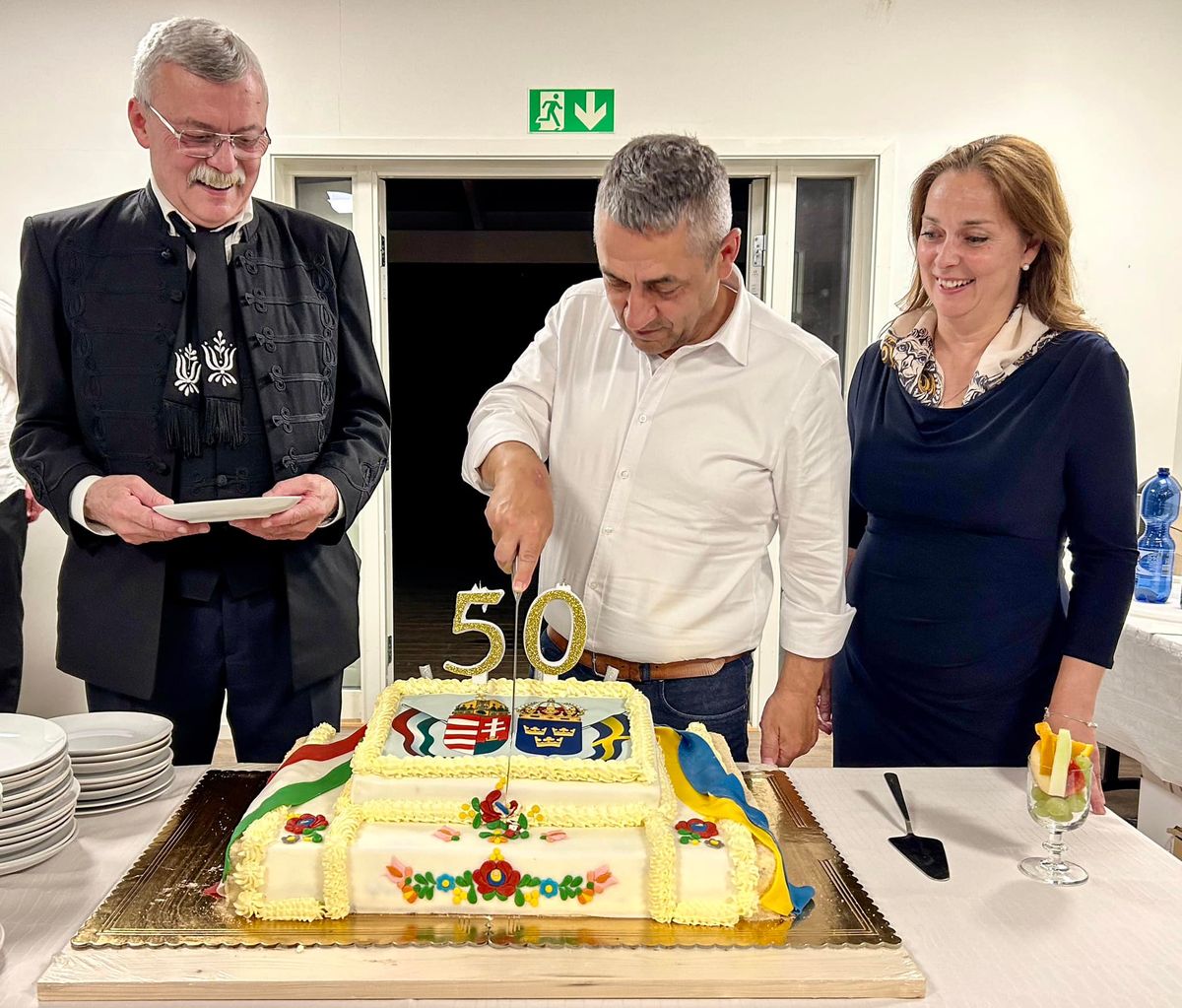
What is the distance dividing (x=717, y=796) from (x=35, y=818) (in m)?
0.84

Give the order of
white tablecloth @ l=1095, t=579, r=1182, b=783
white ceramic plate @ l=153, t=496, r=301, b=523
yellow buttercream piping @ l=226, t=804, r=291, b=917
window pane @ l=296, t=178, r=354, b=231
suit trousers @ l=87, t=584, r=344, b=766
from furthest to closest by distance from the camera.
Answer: window pane @ l=296, t=178, r=354, b=231 < white tablecloth @ l=1095, t=579, r=1182, b=783 < suit trousers @ l=87, t=584, r=344, b=766 < white ceramic plate @ l=153, t=496, r=301, b=523 < yellow buttercream piping @ l=226, t=804, r=291, b=917

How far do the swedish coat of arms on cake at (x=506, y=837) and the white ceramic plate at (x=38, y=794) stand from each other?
0.27 meters

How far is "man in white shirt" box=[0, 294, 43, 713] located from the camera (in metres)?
3.36

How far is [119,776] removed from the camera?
1.44m

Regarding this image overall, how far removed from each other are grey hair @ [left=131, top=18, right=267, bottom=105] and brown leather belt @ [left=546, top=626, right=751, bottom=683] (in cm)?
113

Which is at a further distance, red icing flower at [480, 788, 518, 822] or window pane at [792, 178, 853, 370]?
window pane at [792, 178, 853, 370]

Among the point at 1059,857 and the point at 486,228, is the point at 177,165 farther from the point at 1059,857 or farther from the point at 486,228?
the point at 486,228

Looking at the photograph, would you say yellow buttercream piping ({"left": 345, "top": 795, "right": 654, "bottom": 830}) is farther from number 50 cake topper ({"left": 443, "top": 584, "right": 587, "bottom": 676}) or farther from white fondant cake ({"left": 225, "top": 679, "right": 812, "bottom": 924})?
number 50 cake topper ({"left": 443, "top": 584, "right": 587, "bottom": 676})

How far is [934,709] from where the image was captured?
6.09 ft

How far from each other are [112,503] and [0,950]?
707 mm

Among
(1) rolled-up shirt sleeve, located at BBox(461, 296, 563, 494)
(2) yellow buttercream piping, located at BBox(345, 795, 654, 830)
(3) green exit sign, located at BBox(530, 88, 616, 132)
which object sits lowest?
(2) yellow buttercream piping, located at BBox(345, 795, 654, 830)

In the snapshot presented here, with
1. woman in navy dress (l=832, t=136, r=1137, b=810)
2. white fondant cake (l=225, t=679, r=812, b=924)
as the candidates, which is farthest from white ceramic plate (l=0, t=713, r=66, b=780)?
woman in navy dress (l=832, t=136, r=1137, b=810)

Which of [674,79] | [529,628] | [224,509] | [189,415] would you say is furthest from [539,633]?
[674,79]

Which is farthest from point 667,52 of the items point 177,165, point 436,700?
point 436,700
